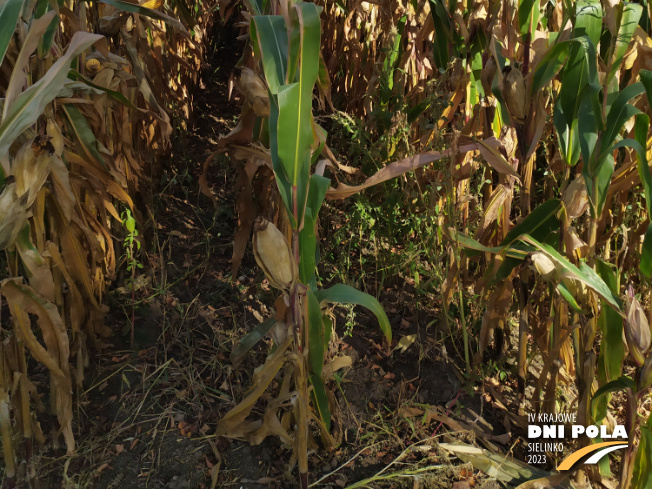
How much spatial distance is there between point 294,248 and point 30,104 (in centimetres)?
66

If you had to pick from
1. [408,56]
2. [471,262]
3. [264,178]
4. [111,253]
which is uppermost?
[408,56]

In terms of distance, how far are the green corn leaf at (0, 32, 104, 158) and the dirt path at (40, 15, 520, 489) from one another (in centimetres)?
96

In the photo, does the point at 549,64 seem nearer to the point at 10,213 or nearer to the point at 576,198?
the point at 576,198

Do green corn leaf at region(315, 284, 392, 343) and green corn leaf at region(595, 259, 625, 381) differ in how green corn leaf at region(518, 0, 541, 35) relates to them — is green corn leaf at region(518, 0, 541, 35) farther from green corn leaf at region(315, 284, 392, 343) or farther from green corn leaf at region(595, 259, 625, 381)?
green corn leaf at region(315, 284, 392, 343)

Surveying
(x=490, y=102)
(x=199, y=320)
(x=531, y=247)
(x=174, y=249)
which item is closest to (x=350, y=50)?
(x=490, y=102)

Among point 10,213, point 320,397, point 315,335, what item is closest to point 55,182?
point 10,213

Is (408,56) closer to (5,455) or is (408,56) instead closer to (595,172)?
(595,172)

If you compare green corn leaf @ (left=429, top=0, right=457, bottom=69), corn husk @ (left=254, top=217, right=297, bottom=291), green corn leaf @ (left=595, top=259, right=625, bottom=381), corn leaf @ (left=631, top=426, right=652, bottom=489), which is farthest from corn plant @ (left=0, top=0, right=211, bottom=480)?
corn leaf @ (left=631, top=426, right=652, bottom=489)

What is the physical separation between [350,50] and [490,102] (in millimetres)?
1312

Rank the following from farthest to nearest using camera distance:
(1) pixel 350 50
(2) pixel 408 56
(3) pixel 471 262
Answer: (1) pixel 350 50, (2) pixel 408 56, (3) pixel 471 262

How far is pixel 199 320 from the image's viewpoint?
2.09 m

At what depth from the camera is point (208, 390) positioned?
1872mm

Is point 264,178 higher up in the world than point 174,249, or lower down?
higher up

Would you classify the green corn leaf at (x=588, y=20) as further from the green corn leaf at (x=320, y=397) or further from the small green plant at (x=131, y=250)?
the small green plant at (x=131, y=250)
